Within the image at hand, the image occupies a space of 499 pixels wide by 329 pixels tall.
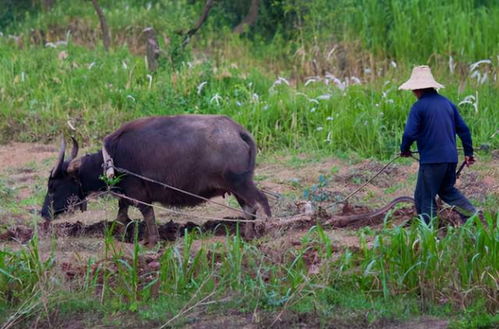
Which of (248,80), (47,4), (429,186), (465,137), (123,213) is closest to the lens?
(429,186)

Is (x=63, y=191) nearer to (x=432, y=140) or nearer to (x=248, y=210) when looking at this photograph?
(x=248, y=210)

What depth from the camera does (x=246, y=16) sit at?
17.6m

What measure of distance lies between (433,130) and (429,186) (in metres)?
0.50

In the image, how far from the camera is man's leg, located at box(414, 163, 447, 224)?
303 inches

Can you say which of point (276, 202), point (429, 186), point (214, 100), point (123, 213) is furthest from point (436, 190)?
point (214, 100)

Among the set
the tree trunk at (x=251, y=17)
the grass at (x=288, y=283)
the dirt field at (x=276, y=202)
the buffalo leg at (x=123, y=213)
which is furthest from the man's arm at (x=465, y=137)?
the tree trunk at (x=251, y=17)

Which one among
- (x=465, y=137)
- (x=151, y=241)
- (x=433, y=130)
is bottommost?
(x=151, y=241)

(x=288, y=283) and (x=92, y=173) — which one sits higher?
(x=92, y=173)

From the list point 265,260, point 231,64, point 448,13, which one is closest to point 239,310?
point 265,260

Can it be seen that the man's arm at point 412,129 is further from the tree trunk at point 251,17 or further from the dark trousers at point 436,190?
the tree trunk at point 251,17

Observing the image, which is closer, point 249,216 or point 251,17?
point 249,216

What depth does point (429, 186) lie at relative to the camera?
7738mm

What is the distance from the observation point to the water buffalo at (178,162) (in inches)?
334

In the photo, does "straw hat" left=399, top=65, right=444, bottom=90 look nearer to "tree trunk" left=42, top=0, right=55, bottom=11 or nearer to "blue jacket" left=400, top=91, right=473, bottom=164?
"blue jacket" left=400, top=91, right=473, bottom=164
